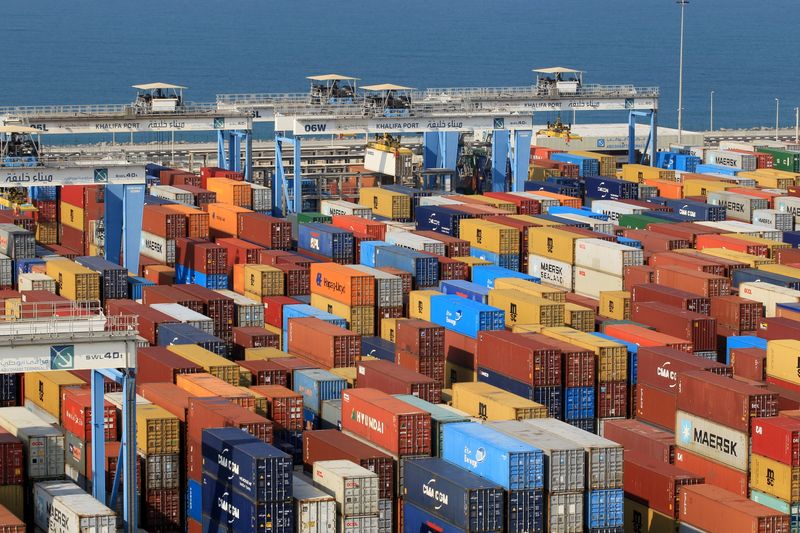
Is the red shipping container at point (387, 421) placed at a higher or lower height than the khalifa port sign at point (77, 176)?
lower

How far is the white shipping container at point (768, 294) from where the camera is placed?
212ft

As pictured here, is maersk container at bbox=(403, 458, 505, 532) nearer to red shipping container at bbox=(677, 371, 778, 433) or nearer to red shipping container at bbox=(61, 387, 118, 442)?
red shipping container at bbox=(61, 387, 118, 442)

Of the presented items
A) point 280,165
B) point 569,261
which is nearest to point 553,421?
point 569,261

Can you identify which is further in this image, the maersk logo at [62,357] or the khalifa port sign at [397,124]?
the khalifa port sign at [397,124]

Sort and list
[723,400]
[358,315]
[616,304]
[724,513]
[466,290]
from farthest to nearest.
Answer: [616,304], [466,290], [358,315], [723,400], [724,513]

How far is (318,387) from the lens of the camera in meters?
54.2

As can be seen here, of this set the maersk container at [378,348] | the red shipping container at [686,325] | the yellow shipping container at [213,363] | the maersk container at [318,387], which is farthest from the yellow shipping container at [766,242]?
the yellow shipping container at [213,363]

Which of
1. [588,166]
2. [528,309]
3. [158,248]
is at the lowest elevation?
[528,309]

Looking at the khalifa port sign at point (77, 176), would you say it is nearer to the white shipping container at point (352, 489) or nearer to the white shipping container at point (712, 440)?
the white shipping container at point (712, 440)

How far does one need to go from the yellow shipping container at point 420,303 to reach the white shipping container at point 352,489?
18.4m

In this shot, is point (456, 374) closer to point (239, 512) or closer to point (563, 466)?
point (563, 466)

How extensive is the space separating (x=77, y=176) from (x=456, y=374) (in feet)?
74.8

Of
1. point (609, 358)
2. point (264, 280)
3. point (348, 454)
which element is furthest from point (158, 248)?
point (348, 454)

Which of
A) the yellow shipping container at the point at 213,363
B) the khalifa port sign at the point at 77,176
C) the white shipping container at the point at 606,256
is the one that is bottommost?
the yellow shipping container at the point at 213,363
